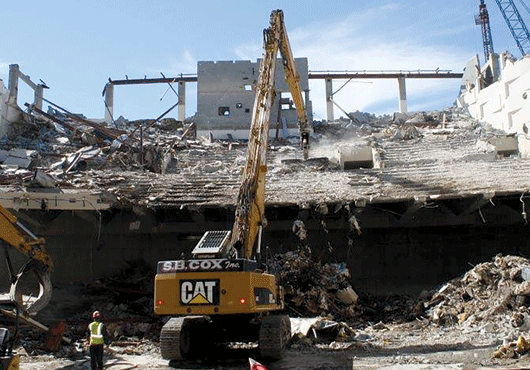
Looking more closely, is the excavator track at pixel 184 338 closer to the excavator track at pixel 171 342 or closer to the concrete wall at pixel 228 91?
the excavator track at pixel 171 342

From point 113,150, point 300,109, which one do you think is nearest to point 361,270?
point 300,109

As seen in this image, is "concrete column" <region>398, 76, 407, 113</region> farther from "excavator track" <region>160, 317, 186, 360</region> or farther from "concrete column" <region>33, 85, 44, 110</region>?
"excavator track" <region>160, 317, 186, 360</region>

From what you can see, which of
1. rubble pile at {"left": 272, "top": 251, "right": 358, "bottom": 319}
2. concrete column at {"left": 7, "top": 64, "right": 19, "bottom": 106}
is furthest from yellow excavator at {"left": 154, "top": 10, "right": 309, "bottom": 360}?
concrete column at {"left": 7, "top": 64, "right": 19, "bottom": 106}

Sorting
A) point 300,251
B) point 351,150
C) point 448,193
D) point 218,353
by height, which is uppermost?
point 351,150

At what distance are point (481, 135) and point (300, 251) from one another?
1318 cm

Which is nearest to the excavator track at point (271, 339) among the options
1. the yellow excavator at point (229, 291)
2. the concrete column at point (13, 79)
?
the yellow excavator at point (229, 291)

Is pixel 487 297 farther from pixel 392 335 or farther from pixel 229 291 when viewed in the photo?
pixel 229 291

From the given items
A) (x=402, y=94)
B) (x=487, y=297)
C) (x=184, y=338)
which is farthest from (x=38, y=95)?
(x=487, y=297)

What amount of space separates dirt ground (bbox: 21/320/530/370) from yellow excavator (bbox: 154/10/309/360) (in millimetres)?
453

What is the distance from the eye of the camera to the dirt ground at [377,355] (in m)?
8.66

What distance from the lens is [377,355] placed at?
31.5ft

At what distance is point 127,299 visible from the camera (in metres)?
15.0

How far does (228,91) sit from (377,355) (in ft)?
90.1

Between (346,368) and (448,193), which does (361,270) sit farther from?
(346,368)
